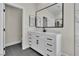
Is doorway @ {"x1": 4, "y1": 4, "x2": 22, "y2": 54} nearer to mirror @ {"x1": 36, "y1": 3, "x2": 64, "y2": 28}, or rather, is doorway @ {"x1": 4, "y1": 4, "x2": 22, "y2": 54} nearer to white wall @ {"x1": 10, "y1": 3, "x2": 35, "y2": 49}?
white wall @ {"x1": 10, "y1": 3, "x2": 35, "y2": 49}

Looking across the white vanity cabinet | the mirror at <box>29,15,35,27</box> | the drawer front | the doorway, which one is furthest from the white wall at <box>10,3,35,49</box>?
the drawer front

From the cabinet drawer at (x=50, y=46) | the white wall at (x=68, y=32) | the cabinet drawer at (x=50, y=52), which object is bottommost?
the cabinet drawer at (x=50, y=52)

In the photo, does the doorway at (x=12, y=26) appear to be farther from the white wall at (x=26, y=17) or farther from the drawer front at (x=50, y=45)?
the drawer front at (x=50, y=45)

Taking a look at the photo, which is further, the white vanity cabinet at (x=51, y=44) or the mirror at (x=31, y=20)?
the mirror at (x=31, y=20)

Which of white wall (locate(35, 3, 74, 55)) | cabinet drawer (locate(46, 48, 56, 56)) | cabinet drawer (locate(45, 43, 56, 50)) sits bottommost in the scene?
cabinet drawer (locate(46, 48, 56, 56))

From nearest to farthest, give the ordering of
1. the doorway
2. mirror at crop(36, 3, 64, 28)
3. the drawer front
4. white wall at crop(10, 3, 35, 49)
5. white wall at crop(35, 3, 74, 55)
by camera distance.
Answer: white wall at crop(35, 3, 74, 55) → the drawer front → mirror at crop(36, 3, 64, 28) → white wall at crop(10, 3, 35, 49) → the doorway

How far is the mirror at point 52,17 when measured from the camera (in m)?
2.09

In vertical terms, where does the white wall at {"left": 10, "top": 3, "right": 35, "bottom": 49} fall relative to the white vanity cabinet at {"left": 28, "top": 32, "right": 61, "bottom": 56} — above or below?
above

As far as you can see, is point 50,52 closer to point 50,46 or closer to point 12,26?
point 50,46

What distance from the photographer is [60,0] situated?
2117 millimetres

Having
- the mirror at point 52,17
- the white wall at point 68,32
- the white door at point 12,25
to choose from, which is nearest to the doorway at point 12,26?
the white door at point 12,25

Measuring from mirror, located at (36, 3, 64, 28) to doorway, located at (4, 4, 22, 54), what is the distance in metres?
1.79

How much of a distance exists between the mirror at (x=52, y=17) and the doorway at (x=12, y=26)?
179 centimetres

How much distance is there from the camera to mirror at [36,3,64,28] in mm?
2094
